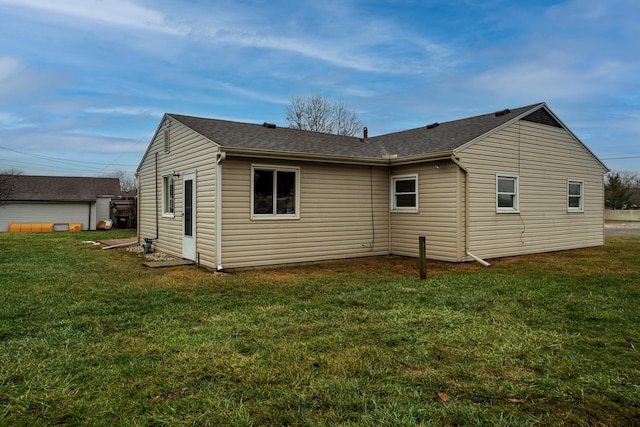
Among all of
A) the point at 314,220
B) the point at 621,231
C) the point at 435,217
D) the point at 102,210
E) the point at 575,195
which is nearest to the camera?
the point at 314,220

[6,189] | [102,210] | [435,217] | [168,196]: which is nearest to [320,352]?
[435,217]

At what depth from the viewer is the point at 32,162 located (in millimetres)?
46906

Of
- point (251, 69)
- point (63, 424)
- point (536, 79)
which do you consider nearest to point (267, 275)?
point (63, 424)

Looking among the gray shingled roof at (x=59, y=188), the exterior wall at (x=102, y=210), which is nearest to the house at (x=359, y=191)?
the exterior wall at (x=102, y=210)

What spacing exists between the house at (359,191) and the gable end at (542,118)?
0.10ft

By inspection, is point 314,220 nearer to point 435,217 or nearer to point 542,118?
point 435,217

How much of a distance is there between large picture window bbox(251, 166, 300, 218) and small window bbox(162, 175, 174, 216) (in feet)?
11.6

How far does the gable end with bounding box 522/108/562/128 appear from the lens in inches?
436

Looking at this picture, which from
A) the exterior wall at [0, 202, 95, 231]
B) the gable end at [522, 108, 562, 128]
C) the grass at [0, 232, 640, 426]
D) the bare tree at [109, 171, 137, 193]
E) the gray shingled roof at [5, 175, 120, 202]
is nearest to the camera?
the grass at [0, 232, 640, 426]

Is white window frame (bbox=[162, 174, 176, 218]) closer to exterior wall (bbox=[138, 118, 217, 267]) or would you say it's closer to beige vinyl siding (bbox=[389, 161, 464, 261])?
exterior wall (bbox=[138, 118, 217, 267])

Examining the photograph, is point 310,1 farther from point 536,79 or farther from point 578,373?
point 578,373

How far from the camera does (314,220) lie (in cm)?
962

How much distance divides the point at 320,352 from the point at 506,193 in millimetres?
8790

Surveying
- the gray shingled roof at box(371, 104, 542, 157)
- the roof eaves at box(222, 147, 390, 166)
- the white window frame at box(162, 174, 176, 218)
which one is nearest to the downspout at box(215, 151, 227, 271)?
the roof eaves at box(222, 147, 390, 166)
